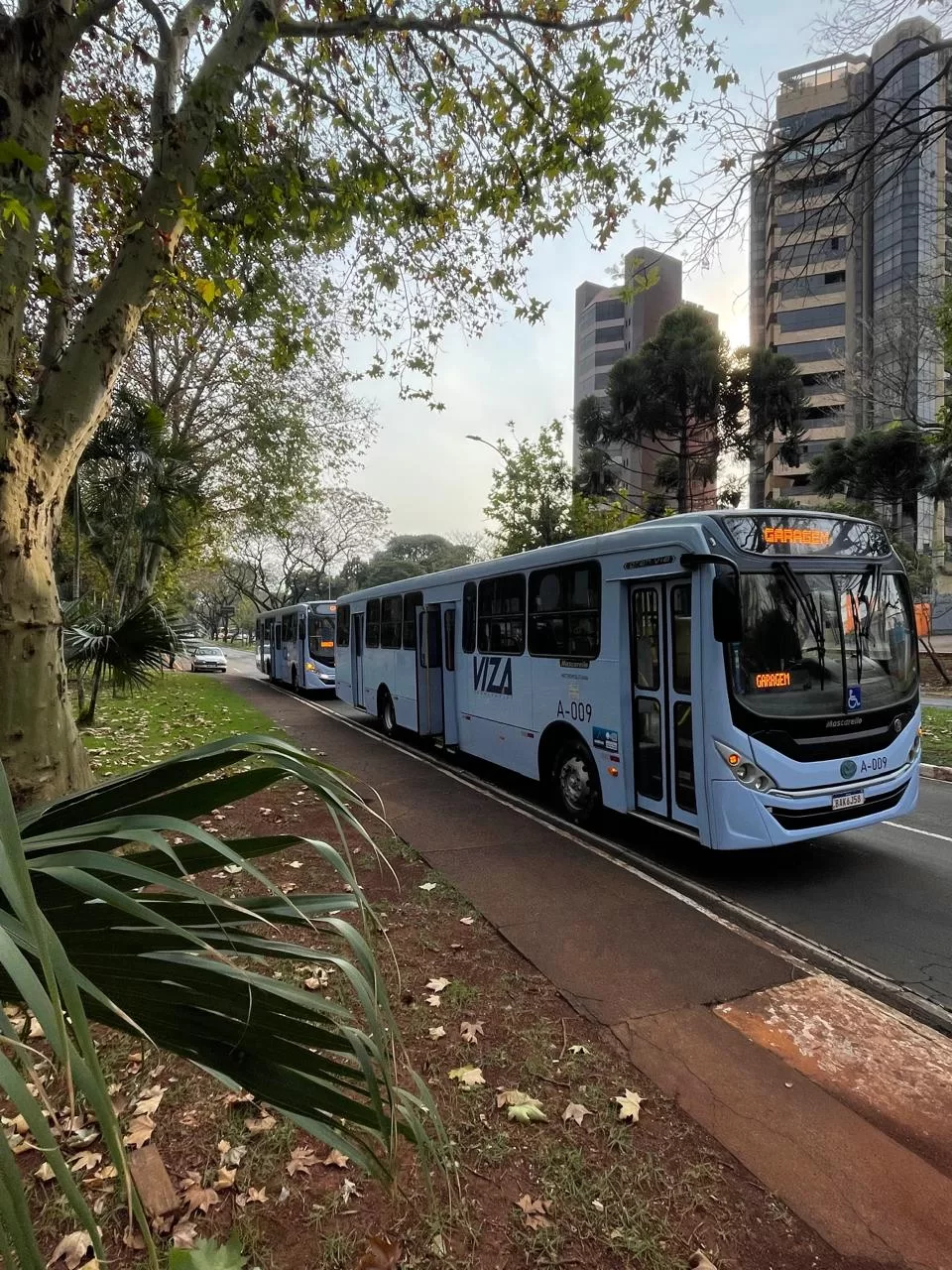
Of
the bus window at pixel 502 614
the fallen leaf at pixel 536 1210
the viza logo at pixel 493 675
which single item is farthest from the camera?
the viza logo at pixel 493 675

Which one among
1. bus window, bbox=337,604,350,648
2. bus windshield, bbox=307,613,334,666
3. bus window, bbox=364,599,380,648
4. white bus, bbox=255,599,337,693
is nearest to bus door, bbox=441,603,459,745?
bus window, bbox=364,599,380,648

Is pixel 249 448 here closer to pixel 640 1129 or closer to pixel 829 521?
pixel 829 521

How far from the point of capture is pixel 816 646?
551cm

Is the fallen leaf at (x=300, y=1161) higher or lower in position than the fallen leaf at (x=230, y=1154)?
lower

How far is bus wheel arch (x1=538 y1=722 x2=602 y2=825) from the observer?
7.01 meters

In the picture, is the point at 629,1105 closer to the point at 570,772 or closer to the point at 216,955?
the point at 216,955

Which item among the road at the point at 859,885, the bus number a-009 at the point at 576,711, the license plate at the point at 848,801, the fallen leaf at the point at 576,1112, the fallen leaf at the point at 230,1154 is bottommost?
the road at the point at 859,885

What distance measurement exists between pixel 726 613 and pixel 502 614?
384 cm

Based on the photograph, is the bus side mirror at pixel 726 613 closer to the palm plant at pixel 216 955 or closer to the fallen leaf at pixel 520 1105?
the fallen leaf at pixel 520 1105

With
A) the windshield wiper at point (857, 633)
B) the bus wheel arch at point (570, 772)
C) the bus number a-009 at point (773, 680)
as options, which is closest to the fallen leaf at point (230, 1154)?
the bus number a-009 at point (773, 680)

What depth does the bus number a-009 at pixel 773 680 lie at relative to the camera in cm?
534

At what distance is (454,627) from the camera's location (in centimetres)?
1020

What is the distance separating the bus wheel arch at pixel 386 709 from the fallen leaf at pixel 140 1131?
9919mm

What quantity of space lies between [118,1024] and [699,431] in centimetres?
2649
